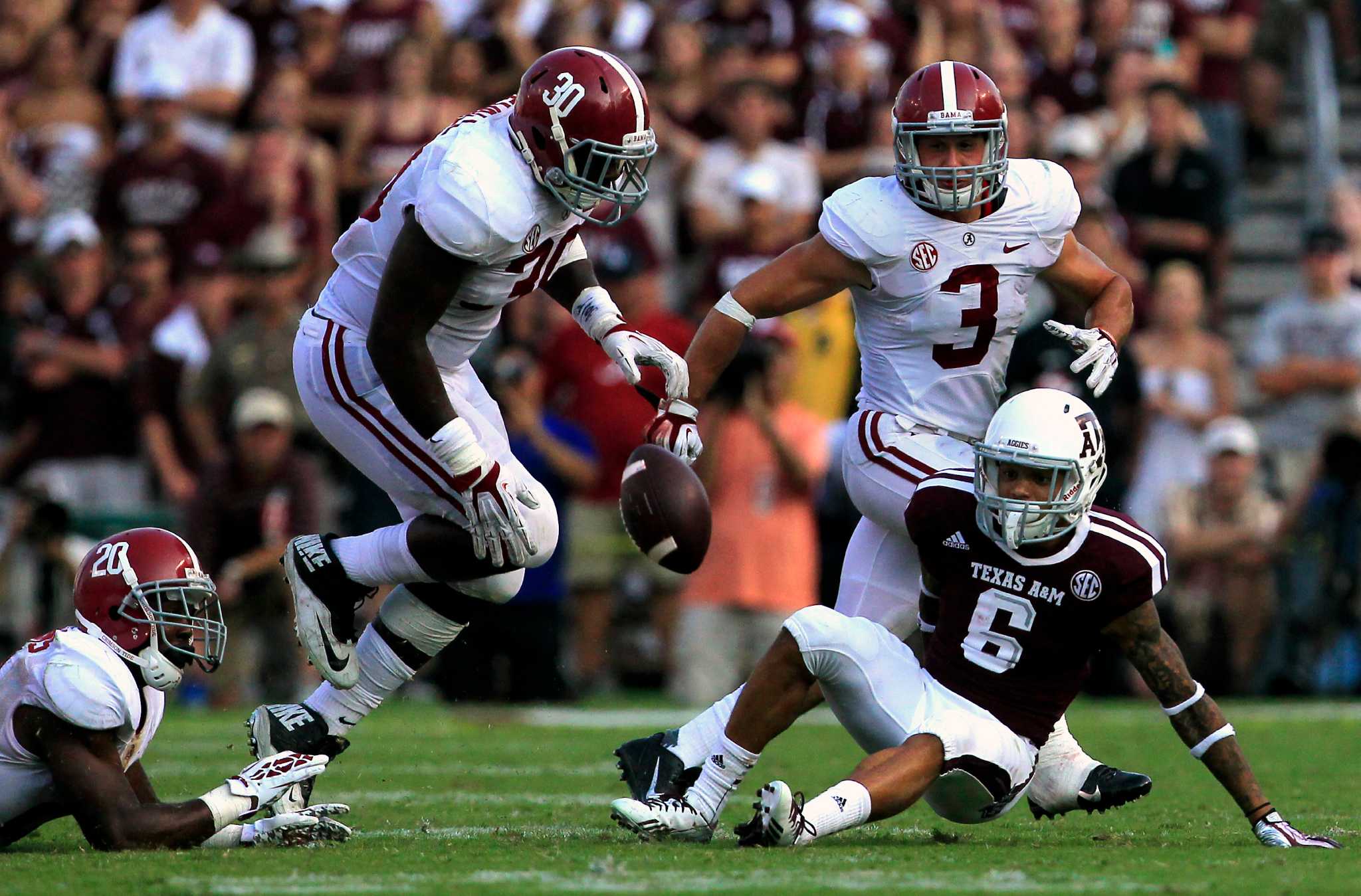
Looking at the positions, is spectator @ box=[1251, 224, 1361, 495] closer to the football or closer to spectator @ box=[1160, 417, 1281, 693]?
spectator @ box=[1160, 417, 1281, 693]

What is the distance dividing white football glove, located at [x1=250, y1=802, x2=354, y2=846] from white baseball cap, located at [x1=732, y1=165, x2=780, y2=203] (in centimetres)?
586

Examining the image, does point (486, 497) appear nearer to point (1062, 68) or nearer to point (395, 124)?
point (395, 124)

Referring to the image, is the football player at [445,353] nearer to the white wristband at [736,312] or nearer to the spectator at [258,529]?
the white wristband at [736,312]

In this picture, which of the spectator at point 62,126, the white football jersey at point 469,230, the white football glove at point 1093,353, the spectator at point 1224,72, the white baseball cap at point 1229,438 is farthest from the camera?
the spectator at point 1224,72

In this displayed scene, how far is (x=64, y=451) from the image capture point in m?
10.7

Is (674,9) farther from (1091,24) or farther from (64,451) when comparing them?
(64,451)

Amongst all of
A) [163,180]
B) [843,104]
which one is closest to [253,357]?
[163,180]

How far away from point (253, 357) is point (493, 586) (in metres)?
4.98

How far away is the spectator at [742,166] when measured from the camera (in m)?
10.9

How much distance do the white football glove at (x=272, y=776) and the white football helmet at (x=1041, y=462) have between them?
1.80m

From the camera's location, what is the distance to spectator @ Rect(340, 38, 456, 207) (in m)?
11.1

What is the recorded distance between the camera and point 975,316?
567 cm

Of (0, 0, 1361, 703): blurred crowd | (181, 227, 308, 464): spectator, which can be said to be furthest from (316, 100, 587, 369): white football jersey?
(181, 227, 308, 464): spectator

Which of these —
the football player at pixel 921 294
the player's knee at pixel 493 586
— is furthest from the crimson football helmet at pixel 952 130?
the player's knee at pixel 493 586
